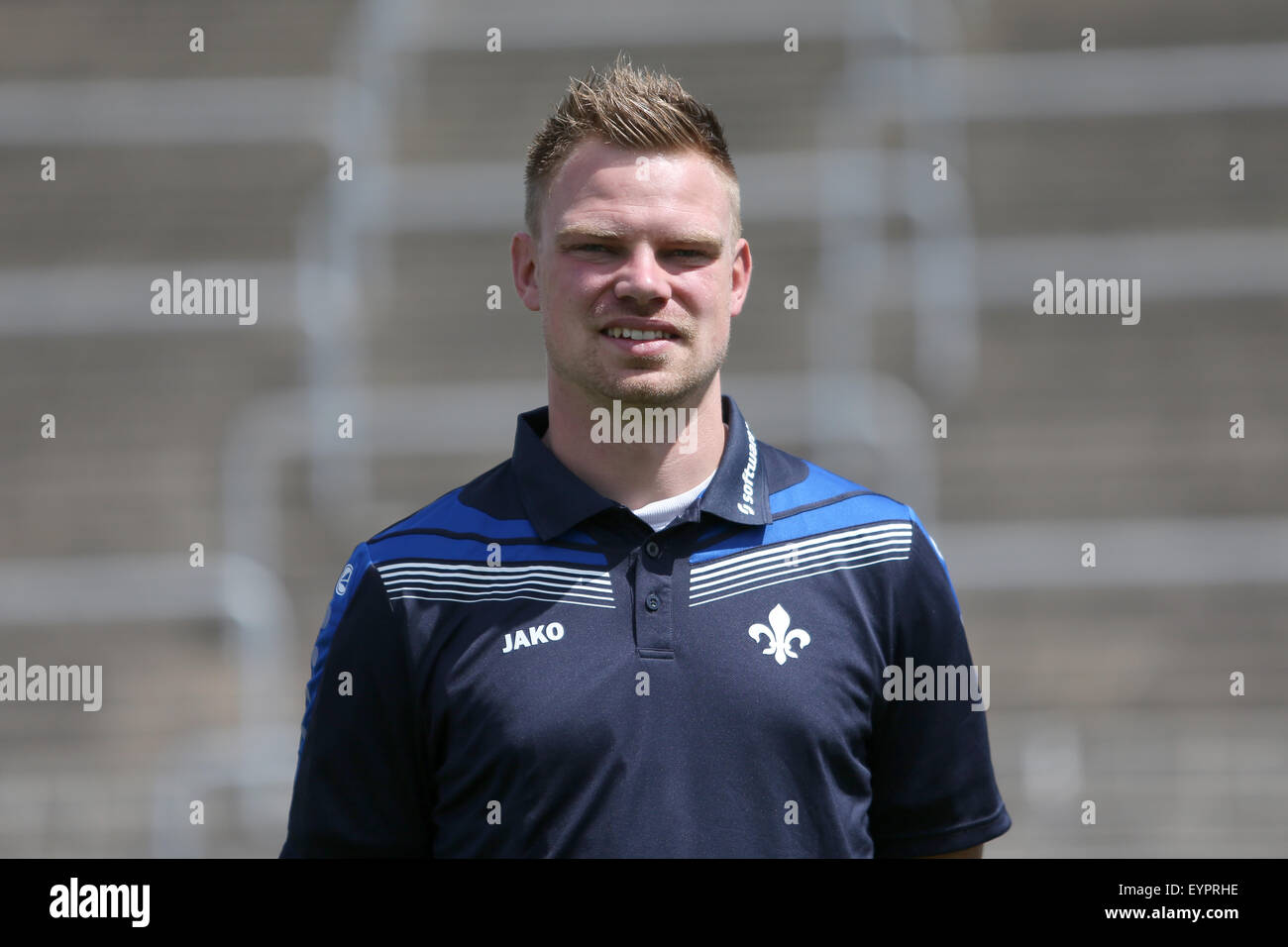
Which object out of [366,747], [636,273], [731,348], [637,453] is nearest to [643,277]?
[636,273]

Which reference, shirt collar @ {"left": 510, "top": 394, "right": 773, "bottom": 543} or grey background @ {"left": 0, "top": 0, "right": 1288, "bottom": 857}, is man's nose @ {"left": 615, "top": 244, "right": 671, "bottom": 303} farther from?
grey background @ {"left": 0, "top": 0, "right": 1288, "bottom": 857}

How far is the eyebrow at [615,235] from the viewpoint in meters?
1.63

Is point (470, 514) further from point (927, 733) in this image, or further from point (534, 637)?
point (927, 733)

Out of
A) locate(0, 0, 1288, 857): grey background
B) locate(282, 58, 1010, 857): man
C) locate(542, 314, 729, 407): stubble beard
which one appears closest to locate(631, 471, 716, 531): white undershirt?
locate(282, 58, 1010, 857): man

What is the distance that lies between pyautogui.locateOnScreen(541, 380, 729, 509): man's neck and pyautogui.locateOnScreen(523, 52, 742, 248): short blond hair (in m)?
0.23

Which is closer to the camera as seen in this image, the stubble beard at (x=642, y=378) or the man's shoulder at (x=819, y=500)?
the stubble beard at (x=642, y=378)

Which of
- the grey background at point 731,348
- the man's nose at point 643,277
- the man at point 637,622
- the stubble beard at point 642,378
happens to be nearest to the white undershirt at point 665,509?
the man at point 637,622

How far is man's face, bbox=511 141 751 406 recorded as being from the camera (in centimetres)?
160

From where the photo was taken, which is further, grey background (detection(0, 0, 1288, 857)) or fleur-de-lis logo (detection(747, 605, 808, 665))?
grey background (detection(0, 0, 1288, 857))

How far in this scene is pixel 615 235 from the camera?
5.35ft

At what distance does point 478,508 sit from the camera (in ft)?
5.67

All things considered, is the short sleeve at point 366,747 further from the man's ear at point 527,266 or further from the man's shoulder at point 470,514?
the man's ear at point 527,266

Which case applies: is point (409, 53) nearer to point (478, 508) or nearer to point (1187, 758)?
point (1187, 758)

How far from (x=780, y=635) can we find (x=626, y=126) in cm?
62
